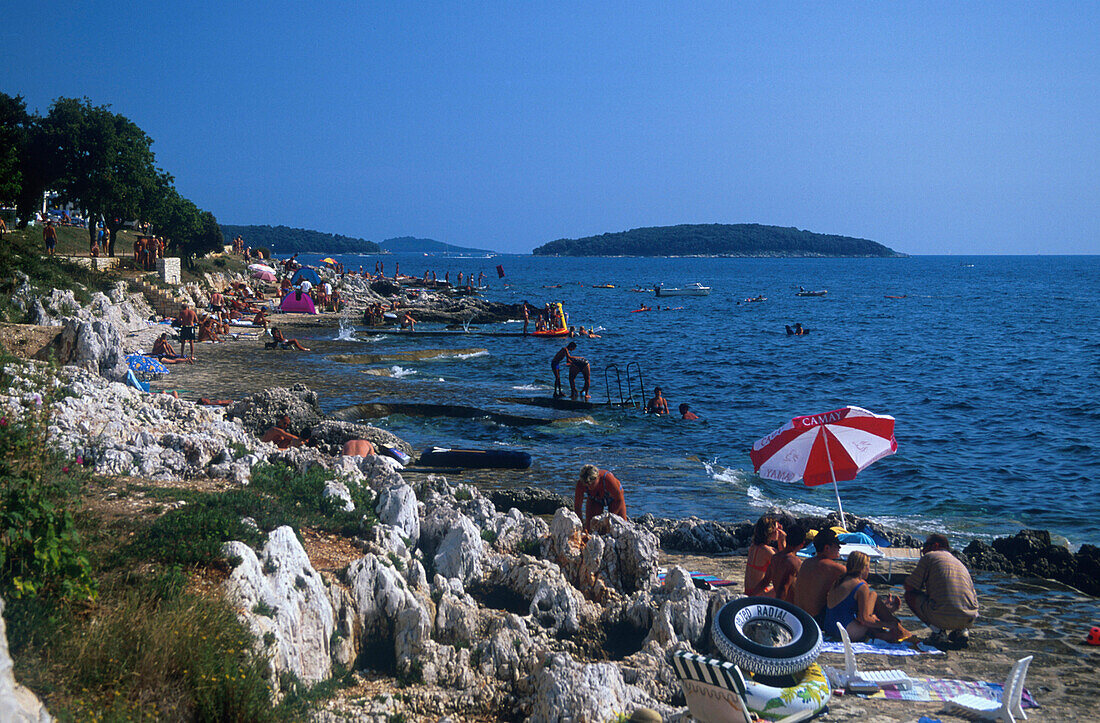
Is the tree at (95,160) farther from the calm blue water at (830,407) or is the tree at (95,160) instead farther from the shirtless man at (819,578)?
the shirtless man at (819,578)

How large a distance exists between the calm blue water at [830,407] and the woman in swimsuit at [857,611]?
667 cm

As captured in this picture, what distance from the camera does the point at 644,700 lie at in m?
6.85

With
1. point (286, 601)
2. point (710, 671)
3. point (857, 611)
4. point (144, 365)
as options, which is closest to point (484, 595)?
point (286, 601)

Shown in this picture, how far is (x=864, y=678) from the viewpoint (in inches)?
309

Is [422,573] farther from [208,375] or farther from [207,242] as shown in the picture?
[207,242]

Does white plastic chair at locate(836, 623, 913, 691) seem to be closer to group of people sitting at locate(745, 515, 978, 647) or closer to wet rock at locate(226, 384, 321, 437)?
group of people sitting at locate(745, 515, 978, 647)

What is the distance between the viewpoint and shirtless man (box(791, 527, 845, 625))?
896cm

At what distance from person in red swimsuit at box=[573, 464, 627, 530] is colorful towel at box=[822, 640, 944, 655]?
3.21 meters

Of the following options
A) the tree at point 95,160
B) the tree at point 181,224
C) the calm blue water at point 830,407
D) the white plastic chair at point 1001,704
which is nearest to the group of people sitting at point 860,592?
the white plastic chair at point 1001,704

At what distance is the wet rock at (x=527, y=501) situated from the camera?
45.3 ft

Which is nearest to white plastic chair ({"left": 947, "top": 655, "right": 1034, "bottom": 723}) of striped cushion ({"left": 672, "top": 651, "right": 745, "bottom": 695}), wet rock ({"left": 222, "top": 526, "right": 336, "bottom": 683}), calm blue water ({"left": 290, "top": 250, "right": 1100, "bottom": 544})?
striped cushion ({"left": 672, "top": 651, "right": 745, "bottom": 695})

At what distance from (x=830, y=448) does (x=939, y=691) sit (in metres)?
4.54

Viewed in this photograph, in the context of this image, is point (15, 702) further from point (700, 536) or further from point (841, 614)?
point (700, 536)

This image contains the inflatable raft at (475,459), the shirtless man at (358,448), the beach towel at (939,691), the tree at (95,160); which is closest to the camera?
the beach towel at (939,691)
